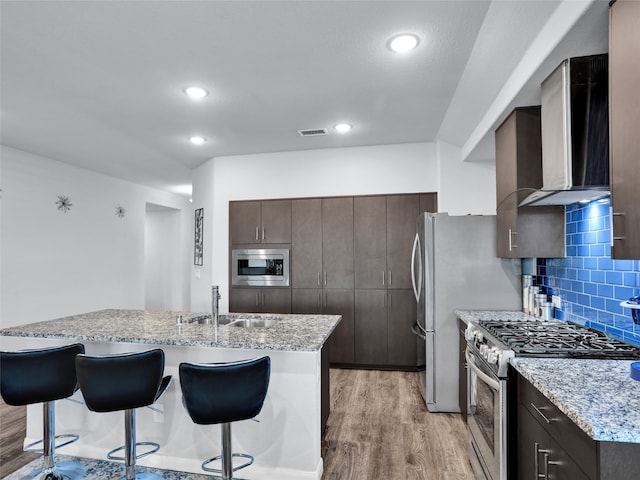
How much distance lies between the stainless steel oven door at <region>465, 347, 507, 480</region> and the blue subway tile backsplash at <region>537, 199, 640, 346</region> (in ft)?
2.35

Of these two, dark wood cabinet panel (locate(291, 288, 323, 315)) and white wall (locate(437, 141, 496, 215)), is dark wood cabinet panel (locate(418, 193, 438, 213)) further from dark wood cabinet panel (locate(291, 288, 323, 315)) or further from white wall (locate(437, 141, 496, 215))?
dark wood cabinet panel (locate(291, 288, 323, 315))

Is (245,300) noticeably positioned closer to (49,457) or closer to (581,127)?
(49,457)

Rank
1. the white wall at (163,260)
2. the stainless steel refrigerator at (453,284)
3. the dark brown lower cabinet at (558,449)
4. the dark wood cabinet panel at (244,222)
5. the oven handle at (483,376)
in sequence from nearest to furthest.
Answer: the dark brown lower cabinet at (558,449) < the oven handle at (483,376) < the stainless steel refrigerator at (453,284) < the dark wood cabinet panel at (244,222) < the white wall at (163,260)

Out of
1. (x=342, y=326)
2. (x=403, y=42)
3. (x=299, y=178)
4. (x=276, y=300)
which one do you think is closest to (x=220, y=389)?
(x=403, y=42)

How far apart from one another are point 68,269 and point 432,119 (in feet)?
16.6

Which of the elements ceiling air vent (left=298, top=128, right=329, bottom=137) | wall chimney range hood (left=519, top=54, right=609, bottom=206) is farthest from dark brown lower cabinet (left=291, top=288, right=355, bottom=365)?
wall chimney range hood (left=519, top=54, right=609, bottom=206)

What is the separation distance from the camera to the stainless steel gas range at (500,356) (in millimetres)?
1776

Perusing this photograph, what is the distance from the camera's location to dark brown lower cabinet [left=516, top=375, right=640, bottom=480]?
1.06 meters

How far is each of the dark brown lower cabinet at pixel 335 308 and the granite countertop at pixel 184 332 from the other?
172cm

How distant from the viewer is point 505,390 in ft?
5.89

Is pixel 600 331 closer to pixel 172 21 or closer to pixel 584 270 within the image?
pixel 584 270

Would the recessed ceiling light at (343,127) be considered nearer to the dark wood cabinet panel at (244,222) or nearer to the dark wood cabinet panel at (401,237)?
the dark wood cabinet panel at (401,237)

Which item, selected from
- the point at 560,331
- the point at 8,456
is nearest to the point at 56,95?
the point at 8,456

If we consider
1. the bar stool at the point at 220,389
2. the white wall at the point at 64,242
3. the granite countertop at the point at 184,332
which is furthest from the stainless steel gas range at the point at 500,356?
the white wall at the point at 64,242
